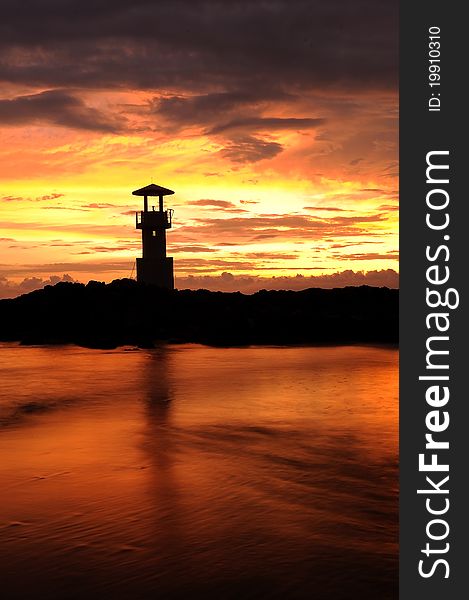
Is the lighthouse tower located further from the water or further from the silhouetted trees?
the water

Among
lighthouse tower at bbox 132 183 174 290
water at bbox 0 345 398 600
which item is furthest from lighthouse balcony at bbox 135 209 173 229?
water at bbox 0 345 398 600

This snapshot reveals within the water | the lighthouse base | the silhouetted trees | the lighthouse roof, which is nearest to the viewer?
the water

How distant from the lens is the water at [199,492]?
5.99m

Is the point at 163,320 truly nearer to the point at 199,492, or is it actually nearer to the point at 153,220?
the point at 153,220

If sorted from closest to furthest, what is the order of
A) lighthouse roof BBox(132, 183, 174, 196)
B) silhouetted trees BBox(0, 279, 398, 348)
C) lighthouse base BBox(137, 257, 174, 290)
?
silhouetted trees BBox(0, 279, 398, 348), lighthouse roof BBox(132, 183, 174, 196), lighthouse base BBox(137, 257, 174, 290)

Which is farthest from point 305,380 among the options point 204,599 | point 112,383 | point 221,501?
point 204,599

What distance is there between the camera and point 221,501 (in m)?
8.02

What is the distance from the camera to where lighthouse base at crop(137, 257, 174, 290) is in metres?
38.8

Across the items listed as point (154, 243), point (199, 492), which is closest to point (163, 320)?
point (154, 243)

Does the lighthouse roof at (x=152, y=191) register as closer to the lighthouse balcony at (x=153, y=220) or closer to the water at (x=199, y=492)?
the lighthouse balcony at (x=153, y=220)

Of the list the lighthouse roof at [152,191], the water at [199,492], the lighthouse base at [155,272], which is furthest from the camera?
the lighthouse base at [155,272]

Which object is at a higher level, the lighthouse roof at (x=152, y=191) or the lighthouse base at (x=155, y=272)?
the lighthouse roof at (x=152, y=191)

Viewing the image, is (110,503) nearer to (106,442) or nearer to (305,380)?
(106,442)

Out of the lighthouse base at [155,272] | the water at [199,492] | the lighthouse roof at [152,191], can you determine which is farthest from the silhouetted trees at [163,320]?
the water at [199,492]
